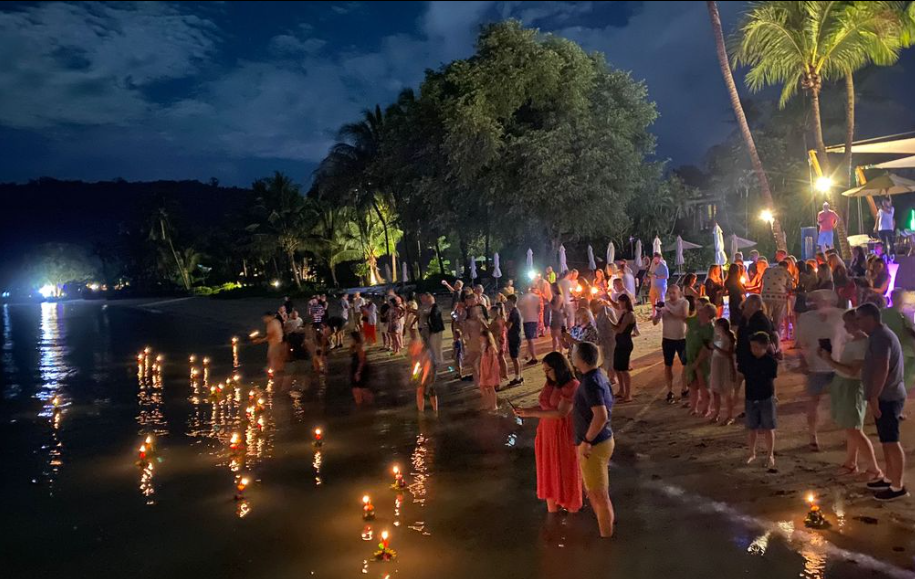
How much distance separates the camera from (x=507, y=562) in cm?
587

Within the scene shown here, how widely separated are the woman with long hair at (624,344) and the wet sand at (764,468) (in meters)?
0.32

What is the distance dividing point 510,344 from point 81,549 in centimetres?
838

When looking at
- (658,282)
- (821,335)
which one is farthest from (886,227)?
(821,335)

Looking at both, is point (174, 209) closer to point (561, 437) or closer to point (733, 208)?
point (733, 208)

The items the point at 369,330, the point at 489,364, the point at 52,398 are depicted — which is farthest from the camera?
the point at 369,330

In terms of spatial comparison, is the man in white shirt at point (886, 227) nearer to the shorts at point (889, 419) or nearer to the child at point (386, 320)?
the shorts at point (889, 419)

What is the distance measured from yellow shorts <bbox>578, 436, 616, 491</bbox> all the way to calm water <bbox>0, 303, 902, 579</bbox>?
0.57m

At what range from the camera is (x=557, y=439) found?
6.36 meters

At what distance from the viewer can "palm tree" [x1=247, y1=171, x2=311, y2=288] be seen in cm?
5822

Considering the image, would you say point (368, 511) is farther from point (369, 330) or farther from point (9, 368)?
point (9, 368)

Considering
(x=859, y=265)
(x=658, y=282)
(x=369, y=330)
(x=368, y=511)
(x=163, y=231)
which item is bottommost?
(x=368, y=511)

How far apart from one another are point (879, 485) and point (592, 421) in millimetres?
3314

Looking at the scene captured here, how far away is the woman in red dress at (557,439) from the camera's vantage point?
6.16 meters

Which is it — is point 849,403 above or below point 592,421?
below
